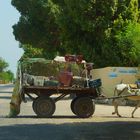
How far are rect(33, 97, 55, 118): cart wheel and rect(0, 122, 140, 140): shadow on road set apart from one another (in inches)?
164

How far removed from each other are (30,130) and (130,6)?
2651 centimetres

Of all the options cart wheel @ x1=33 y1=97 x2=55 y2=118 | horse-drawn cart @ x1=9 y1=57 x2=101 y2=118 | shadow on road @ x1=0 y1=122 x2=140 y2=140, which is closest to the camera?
shadow on road @ x1=0 y1=122 x2=140 y2=140

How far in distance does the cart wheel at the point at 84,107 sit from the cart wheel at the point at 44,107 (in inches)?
45.5

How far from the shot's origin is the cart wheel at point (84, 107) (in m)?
26.3

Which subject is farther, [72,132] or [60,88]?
[60,88]

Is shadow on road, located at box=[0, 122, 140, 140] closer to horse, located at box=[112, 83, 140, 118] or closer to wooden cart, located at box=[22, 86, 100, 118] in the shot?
wooden cart, located at box=[22, 86, 100, 118]

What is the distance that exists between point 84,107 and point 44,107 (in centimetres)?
181

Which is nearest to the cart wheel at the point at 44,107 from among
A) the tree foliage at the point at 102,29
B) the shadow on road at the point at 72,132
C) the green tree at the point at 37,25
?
the shadow on road at the point at 72,132

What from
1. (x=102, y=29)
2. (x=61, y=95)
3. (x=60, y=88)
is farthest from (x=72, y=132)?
(x=102, y=29)

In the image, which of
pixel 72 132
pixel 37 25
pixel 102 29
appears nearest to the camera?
pixel 72 132

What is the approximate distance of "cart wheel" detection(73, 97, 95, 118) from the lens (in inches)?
1037

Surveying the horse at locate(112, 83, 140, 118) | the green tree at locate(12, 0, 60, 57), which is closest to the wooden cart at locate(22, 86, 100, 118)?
the horse at locate(112, 83, 140, 118)

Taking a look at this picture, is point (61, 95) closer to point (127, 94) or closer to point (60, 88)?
point (60, 88)

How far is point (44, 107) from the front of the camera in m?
26.1
